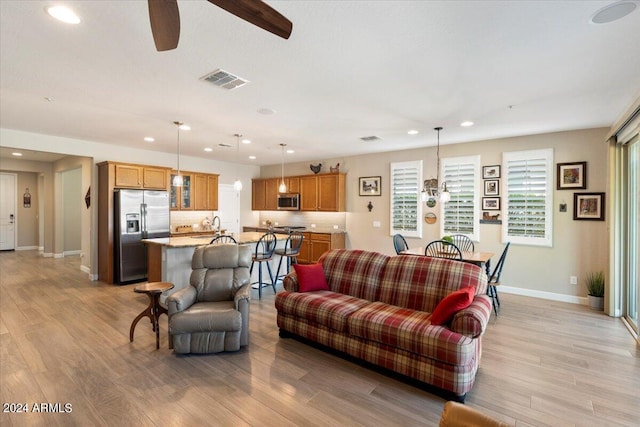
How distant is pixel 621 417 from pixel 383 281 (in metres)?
2.05

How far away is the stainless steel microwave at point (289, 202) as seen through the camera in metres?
8.05

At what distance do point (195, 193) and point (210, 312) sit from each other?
510 cm

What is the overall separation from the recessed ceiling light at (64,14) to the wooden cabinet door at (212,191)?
5.90 metres

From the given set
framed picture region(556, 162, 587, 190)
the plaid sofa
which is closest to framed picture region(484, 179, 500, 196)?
framed picture region(556, 162, 587, 190)

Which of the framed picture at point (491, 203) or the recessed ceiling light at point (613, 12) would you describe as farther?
the framed picture at point (491, 203)

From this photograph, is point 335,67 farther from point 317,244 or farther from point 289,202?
point 289,202

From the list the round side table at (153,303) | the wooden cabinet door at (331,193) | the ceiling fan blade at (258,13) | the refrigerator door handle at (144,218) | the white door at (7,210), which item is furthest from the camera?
the white door at (7,210)

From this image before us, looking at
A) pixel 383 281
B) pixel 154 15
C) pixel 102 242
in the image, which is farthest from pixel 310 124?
pixel 102 242

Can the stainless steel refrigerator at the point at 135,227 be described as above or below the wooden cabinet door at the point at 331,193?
below

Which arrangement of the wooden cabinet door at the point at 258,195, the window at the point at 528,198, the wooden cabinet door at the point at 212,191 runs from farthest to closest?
the wooden cabinet door at the point at 258,195
the wooden cabinet door at the point at 212,191
the window at the point at 528,198

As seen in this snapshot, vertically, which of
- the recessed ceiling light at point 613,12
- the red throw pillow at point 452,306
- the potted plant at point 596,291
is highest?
the recessed ceiling light at point 613,12

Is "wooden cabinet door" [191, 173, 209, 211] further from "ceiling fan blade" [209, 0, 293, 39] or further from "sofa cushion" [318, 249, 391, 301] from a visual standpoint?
"ceiling fan blade" [209, 0, 293, 39]

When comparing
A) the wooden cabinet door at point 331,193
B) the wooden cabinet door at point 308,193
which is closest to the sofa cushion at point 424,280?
the wooden cabinet door at point 331,193

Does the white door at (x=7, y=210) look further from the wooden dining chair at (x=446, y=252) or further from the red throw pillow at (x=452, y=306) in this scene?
the red throw pillow at (x=452, y=306)
